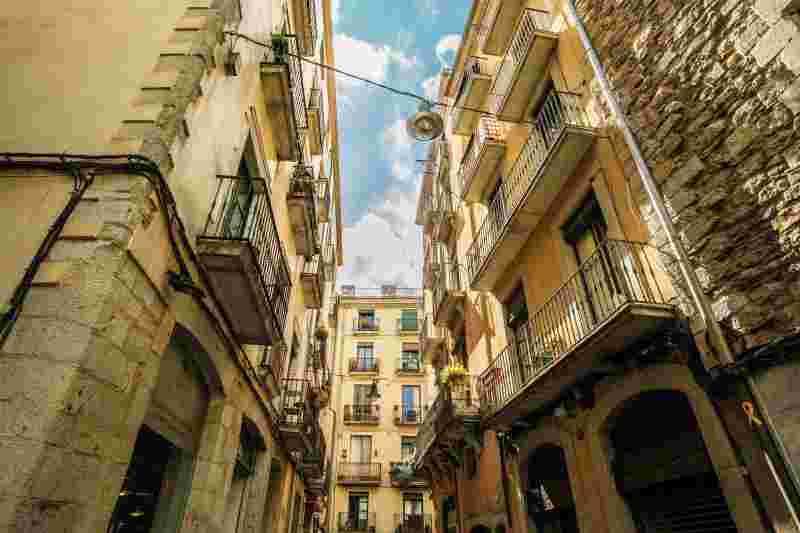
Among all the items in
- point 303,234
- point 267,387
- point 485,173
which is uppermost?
point 485,173

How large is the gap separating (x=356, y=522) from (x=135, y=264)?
27.2 metres

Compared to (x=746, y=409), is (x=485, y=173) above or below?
above

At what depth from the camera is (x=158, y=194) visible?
14.4 feet

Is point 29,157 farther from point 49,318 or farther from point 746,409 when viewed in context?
point 746,409

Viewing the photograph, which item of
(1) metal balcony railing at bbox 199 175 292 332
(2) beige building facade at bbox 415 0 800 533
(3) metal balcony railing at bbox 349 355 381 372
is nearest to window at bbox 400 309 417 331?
(3) metal balcony railing at bbox 349 355 381 372

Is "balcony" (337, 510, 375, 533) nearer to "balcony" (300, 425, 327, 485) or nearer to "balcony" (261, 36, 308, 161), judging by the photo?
"balcony" (300, 425, 327, 485)

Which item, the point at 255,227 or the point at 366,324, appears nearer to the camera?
the point at 255,227

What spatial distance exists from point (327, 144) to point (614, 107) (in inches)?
569

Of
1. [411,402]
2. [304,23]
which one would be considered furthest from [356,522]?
[304,23]

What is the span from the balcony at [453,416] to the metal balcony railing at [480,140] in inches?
225

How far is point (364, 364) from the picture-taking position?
105ft

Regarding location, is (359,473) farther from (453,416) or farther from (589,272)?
(589,272)

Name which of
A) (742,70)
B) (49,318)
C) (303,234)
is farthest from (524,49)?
(49,318)

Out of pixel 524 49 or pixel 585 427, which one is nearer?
pixel 585 427
